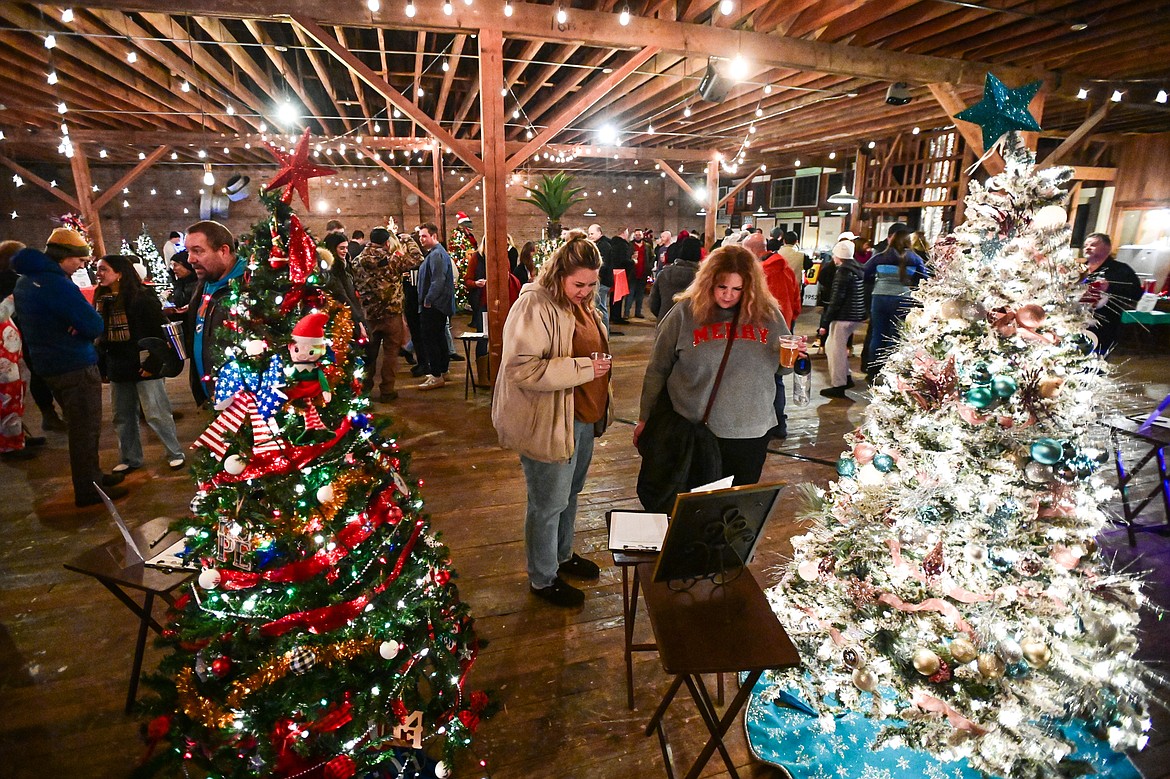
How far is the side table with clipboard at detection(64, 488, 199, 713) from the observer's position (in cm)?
187

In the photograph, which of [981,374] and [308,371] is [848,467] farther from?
[308,371]

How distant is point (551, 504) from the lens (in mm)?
2463

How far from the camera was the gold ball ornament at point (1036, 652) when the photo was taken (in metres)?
1.57

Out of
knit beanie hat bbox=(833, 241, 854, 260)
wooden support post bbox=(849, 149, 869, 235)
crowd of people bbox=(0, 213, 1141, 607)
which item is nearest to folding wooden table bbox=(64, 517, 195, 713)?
crowd of people bbox=(0, 213, 1141, 607)

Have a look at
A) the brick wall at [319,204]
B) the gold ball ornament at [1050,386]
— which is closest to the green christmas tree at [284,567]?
the gold ball ornament at [1050,386]

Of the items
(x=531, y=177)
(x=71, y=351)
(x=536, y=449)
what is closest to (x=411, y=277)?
(x=71, y=351)

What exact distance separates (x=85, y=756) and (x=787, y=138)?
12.9 metres

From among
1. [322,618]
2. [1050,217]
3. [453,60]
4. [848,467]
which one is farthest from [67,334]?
[1050,217]

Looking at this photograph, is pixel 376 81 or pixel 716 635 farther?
pixel 376 81

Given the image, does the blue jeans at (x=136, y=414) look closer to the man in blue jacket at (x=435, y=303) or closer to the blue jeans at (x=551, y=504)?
the man in blue jacket at (x=435, y=303)

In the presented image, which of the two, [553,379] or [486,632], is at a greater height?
[553,379]

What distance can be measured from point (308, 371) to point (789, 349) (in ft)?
6.40

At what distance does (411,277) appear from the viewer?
7480 millimetres

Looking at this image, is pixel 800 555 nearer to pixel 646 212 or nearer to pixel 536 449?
pixel 536 449
